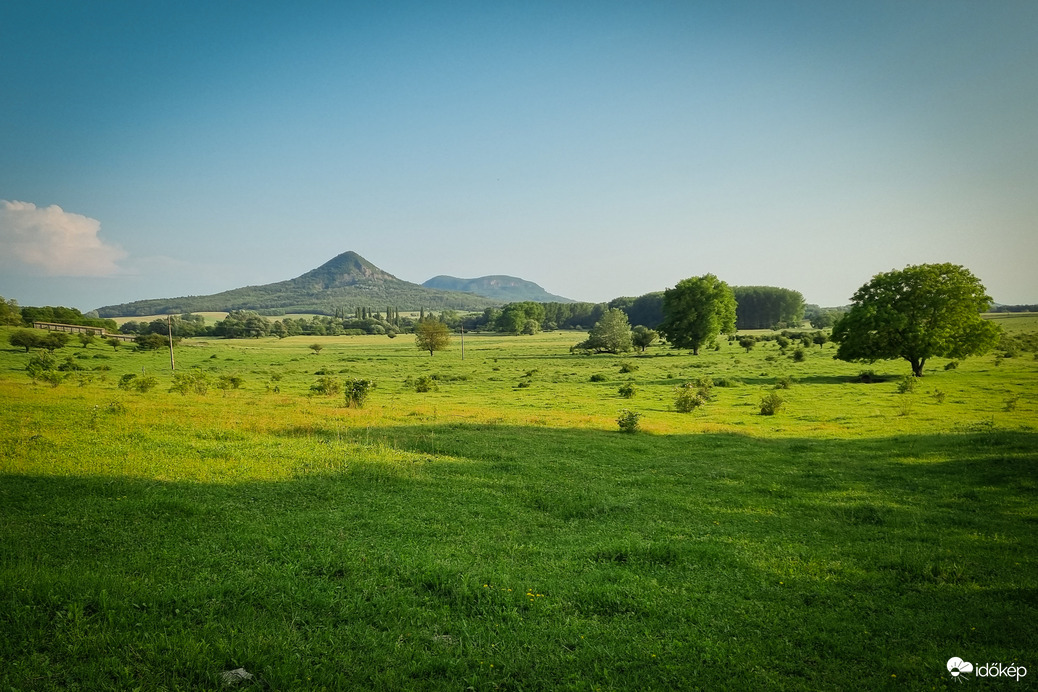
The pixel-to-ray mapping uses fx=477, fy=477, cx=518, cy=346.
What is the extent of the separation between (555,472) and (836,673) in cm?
1134

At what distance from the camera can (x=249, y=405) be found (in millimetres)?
29016

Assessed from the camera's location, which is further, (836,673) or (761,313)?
(761,313)

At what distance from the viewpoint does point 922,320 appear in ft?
149

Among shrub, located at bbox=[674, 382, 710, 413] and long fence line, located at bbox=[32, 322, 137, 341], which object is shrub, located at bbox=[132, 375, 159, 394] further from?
shrub, located at bbox=[674, 382, 710, 413]

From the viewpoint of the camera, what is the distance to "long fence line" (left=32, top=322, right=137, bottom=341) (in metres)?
43.8

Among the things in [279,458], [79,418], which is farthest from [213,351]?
[279,458]

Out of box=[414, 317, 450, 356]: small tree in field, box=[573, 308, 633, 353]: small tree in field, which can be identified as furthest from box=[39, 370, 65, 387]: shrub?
box=[573, 308, 633, 353]: small tree in field

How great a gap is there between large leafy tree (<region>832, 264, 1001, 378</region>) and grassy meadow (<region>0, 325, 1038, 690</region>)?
81.0ft

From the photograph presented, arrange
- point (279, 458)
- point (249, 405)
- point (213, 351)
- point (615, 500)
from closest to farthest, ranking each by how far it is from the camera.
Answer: point (615, 500) → point (279, 458) → point (249, 405) → point (213, 351)

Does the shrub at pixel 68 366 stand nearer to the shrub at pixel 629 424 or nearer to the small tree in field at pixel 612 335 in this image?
the shrub at pixel 629 424

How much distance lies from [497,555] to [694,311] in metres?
79.8

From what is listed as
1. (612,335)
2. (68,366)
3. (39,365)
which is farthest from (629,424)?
(612,335)

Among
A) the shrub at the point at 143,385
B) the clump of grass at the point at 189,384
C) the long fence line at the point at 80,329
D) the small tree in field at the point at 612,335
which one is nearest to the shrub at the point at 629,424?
the clump of grass at the point at 189,384

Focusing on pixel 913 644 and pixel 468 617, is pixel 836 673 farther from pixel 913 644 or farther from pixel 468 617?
pixel 468 617
